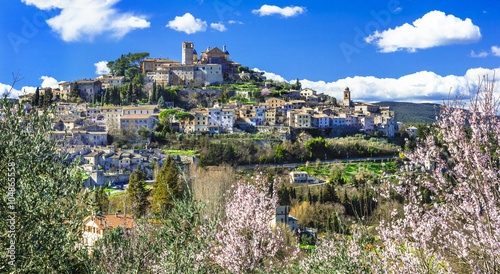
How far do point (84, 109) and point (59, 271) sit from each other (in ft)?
176

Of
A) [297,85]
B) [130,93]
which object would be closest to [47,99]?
[130,93]

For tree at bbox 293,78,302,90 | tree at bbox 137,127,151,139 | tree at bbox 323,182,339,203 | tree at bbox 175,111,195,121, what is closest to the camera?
tree at bbox 323,182,339,203

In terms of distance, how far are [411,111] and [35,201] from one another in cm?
7900

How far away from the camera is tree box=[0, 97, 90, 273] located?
571cm

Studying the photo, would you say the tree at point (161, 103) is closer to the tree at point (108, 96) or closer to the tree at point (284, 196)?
the tree at point (108, 96)

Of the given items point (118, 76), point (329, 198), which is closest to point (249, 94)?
point (118, 76)

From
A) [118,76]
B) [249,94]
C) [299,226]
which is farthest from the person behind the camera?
[118,76]

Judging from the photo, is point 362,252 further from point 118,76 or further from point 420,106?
point 420,106

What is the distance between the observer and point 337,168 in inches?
1668

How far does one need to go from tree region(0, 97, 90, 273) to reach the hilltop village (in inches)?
1164

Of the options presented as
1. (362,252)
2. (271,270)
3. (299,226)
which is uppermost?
(362,252)

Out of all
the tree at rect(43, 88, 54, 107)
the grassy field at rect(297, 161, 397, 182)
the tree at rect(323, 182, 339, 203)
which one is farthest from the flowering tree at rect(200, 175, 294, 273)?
the grassy field at rect(297, 161, 397, 182)

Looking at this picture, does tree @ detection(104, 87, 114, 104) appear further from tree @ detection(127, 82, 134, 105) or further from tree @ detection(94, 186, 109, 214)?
tree @ detection(94, 186, 109, 214)

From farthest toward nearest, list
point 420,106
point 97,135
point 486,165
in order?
1. point 420,106
2. point 97,135
3. point 486,165
